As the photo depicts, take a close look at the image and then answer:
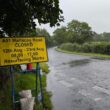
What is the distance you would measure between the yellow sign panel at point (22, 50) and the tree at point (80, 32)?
210 ft

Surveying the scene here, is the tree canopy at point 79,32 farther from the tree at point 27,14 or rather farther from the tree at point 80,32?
the tree at point 27,14

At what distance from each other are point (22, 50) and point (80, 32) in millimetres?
67622

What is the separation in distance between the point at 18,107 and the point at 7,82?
5.82ft

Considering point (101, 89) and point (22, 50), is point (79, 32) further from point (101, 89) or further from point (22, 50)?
point (22, 50)

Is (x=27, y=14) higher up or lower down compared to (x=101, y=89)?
higher up

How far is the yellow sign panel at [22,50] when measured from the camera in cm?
658

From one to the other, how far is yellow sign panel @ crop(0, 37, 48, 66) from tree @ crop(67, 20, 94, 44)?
6414 centimetres

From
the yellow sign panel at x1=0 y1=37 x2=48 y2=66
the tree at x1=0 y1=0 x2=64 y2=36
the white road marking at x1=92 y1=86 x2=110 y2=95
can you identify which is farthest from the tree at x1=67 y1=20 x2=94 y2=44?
the tree at x1=0 y1=0 x2=64 y2=36

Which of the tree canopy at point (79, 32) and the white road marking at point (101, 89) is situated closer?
the white road marking at point (101, 89)

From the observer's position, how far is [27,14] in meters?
6.15

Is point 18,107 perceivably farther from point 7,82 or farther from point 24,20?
point 24,20

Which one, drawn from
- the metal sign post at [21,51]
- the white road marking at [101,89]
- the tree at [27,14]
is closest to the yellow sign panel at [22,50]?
the metal sign post at [21,51]

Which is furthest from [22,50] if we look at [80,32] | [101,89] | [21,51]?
[80,32]

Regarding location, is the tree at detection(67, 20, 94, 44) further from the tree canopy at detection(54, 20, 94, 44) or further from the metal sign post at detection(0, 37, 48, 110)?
the metal sign post at detection(0, 37, 48, 110)
